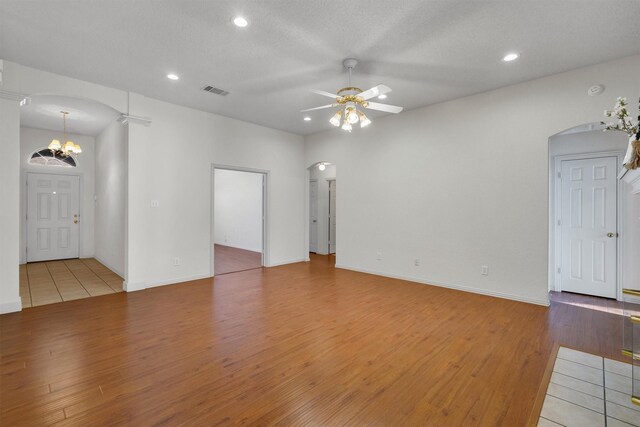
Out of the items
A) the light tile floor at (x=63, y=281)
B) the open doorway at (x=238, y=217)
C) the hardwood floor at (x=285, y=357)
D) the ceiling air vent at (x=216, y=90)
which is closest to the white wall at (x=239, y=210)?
the open doorway at (x=238, y=217)

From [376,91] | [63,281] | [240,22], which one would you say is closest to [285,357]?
[376,91]

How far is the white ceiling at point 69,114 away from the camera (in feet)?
16.0

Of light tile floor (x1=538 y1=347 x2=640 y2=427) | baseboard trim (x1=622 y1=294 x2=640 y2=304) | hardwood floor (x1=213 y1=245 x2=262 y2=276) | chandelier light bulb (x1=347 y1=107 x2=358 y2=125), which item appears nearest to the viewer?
light tile floor (x1=538 y1=347 x2=640 y2=427)

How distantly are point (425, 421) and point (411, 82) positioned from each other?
3918 millimetres

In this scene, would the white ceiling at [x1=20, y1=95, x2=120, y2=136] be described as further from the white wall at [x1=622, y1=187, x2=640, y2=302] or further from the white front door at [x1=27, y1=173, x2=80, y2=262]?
the white wall at [x1=622, y1=187, x2=640, y2=302]

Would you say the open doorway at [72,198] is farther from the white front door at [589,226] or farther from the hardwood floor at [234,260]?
the white front door at [589,226]

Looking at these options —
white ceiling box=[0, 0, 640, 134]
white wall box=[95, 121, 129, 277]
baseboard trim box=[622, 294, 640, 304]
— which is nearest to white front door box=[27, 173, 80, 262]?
white wall box=[95, 121, 129, 277]

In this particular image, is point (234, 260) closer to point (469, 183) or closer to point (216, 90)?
point (216, 90)

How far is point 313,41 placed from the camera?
10.2 ft

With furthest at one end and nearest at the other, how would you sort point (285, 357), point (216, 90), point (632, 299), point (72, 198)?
point (72, 198), point (216, 90), point (285, 357), point (632, 299)

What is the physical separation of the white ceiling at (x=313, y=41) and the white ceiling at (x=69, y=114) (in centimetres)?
117

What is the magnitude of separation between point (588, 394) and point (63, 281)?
7112 mm

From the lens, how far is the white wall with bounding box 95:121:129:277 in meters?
5.19

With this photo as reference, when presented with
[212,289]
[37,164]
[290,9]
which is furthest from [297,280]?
[37,164]
